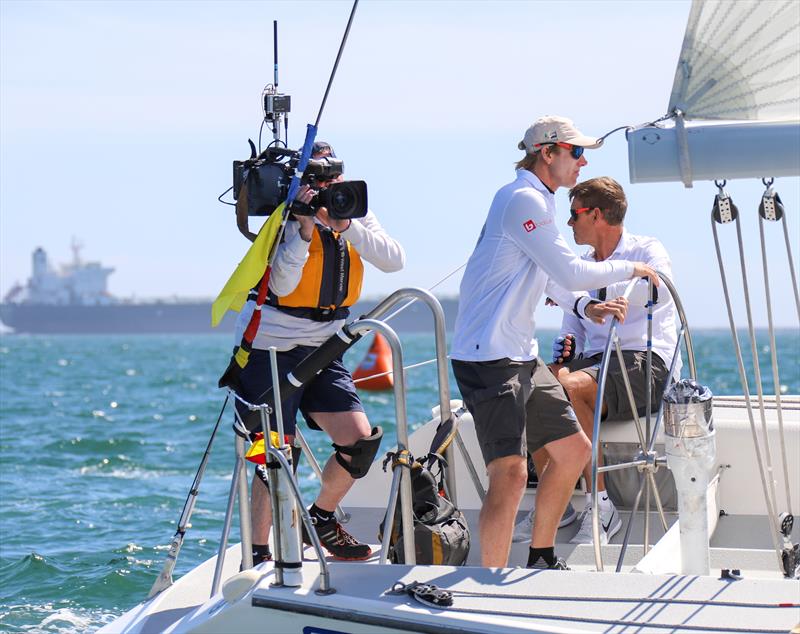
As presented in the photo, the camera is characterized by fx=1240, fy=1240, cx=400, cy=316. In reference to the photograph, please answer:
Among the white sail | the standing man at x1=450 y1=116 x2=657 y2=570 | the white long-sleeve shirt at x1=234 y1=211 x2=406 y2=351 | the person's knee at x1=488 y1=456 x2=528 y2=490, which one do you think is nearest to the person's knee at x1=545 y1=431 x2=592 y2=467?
the standing man at x1=450 y1=116 x2=657 y2=570

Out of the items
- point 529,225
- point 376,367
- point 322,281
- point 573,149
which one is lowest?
point 376,367

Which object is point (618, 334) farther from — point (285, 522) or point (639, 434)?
point (285, 522)

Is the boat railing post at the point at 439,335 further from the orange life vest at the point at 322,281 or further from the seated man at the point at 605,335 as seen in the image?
the seated man at the point at 605,335

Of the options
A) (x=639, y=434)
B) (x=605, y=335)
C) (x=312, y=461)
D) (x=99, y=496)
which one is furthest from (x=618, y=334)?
(x=99, y=496)

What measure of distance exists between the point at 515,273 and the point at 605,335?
1.31 m

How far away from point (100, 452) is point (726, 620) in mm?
11104

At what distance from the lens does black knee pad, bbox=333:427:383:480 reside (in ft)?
12.5

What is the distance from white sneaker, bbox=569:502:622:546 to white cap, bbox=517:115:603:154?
4.84 ft

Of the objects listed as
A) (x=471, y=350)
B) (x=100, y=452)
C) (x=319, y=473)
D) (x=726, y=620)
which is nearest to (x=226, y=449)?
(x=100, y=452)

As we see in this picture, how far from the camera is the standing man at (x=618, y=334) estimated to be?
4332 mm

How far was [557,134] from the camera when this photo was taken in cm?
346

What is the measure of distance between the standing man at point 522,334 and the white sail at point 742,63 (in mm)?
354

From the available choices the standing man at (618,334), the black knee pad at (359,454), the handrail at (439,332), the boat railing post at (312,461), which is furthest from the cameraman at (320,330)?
the standing man at (618,334)

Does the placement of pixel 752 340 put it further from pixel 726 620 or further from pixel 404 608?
pixel 404 608
